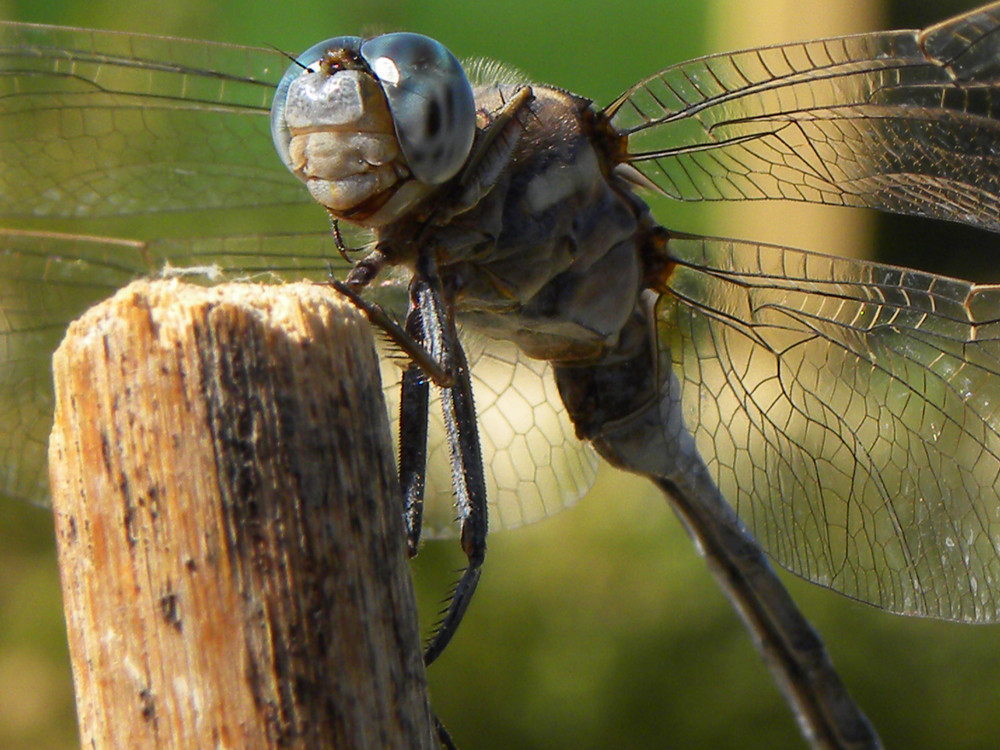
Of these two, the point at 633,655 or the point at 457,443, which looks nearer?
the point at 457,443

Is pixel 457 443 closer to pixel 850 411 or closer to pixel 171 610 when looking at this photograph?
pixel 171 610

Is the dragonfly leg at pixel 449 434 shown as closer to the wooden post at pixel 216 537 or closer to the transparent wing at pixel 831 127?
the wooden post at pixel 216 537

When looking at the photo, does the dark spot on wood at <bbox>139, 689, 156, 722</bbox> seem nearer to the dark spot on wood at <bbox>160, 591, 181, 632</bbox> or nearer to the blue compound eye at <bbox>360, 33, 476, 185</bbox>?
the dark spot on wood at <bbox>160, 591, 181, 632</bbox>

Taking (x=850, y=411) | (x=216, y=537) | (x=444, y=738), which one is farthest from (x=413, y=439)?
(x=850, y=411)

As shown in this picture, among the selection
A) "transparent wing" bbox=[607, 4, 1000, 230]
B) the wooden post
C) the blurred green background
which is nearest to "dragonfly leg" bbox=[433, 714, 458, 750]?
the wooden post

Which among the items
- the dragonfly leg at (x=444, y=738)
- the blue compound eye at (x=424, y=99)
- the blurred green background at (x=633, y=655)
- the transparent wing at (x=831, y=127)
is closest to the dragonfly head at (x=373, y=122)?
the blue compound eye at (x=424, y=99)

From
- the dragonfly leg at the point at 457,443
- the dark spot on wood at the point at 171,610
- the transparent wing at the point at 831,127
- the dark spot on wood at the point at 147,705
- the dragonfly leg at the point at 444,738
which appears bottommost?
the dragonfly leg at the point at 444,738

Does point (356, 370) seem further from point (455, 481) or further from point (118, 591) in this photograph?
point (455, 481)
